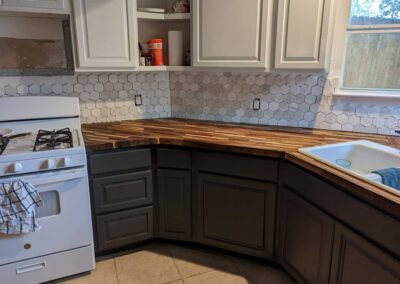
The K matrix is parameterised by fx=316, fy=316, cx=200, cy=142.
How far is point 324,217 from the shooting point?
1.55 meters

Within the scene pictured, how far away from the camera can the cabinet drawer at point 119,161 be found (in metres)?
1.96

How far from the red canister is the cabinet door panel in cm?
168

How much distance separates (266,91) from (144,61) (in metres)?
0.95

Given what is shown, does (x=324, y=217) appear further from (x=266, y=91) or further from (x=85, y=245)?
(x=85, y=245)

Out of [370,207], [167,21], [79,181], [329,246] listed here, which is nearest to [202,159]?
[79,181]

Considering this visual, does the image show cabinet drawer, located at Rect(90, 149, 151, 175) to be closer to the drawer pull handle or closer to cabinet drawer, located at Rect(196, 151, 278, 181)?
cabinet drawer, located at Rect(196, 151, 278, 181)

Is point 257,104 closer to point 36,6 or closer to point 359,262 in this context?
point 359,262

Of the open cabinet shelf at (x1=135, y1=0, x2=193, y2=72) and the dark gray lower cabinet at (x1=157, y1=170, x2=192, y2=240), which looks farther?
the open cabinet shelf at (x1=135, y1=0, x2=193, y2=72)

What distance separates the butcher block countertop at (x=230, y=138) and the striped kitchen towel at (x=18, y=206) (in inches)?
16.0

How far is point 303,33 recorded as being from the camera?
74.5 inches

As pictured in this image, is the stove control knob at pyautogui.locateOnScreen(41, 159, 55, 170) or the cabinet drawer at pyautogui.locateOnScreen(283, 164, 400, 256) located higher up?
the stove control knob at pyautogui.locateOnScreen(41, 159, 55, 170)

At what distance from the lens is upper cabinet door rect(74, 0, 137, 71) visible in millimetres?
2018

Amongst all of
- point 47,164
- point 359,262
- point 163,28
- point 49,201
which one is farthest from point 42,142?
point 359,262

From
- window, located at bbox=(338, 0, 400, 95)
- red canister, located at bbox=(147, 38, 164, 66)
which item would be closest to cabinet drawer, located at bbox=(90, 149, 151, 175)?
red canister, located at bbox=(147, 38, 164, 66)
